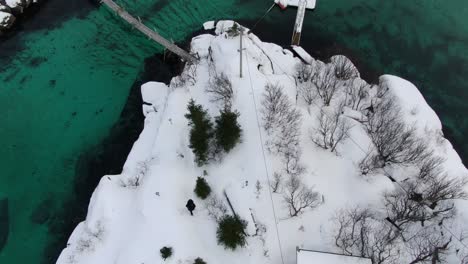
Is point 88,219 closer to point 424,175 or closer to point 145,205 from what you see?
point 145,205

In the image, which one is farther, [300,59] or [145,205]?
[300,59]

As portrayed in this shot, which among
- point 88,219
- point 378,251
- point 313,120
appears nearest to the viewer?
point 378,251

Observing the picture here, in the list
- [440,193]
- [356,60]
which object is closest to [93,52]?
[356,60]

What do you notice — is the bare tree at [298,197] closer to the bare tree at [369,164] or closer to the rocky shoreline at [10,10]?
the bare tree at [369,164]

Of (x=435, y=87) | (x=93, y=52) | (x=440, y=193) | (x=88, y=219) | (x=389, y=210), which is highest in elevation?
(x=435, y=87)

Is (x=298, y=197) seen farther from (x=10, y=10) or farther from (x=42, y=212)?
(x=10, y=10)

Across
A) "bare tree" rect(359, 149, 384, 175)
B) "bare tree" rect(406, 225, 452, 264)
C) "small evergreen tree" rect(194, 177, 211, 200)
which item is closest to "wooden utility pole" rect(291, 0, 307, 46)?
"bare tree" rect(359, 149, 384, 175)

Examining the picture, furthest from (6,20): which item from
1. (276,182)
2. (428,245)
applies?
(428,245)
